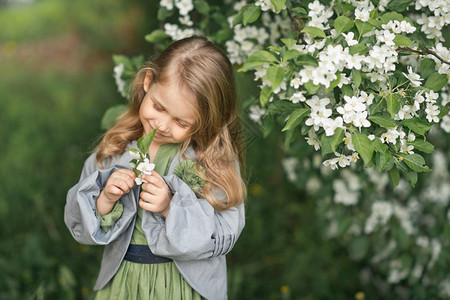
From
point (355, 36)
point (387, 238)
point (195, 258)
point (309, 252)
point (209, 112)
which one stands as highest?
point (355, 36)

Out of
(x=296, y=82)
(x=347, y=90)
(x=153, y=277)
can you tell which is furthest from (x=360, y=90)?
(x=153, y=277)

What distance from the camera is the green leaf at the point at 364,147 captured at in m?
1.59

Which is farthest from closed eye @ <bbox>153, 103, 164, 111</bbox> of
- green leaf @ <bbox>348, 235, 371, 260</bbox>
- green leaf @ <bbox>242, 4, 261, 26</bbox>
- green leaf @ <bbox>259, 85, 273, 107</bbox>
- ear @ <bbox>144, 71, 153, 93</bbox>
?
green leaf @ <bbox>348, 235, 371, 260</bbox>

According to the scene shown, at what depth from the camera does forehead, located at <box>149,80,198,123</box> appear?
1.69m

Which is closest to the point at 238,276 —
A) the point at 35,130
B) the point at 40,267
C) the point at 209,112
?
the point at 40,267

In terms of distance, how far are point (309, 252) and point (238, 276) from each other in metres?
0.55

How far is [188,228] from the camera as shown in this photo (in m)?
1.68

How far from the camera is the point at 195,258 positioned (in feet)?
5.65

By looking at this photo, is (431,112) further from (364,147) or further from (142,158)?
(142,158)

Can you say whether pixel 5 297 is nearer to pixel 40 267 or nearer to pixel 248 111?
pixel 40 267

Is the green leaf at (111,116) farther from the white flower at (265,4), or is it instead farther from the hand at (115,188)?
the white flower at (265,4)

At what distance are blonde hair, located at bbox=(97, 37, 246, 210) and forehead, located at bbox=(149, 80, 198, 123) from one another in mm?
15

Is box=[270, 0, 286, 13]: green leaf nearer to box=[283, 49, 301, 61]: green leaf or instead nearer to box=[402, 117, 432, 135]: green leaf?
box=[283, 49, 301, 61]: green leaf

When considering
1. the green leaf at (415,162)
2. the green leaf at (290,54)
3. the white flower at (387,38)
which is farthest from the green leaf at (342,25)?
the green leaf at (415,162)
